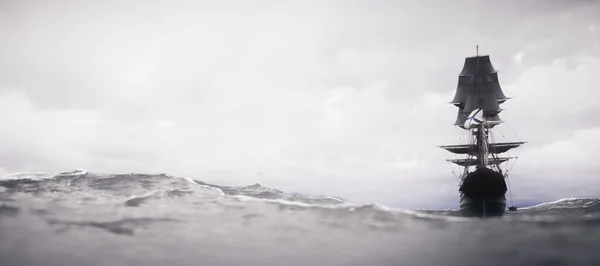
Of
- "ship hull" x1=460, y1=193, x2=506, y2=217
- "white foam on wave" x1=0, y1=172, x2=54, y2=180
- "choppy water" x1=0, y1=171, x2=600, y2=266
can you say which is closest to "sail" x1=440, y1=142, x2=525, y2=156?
"ship hull" x1=460, y1=193, x2=506, y2=217

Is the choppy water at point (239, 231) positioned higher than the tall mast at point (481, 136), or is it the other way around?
the tall mast at point (481, 136)

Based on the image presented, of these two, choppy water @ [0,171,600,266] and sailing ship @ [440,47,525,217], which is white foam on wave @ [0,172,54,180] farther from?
sailing ship @ [440,47,525,217]

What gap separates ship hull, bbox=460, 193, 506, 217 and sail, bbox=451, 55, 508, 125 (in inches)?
870

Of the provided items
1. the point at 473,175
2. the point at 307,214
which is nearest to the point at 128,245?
the point at 307,214

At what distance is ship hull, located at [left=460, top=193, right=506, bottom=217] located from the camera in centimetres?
3323

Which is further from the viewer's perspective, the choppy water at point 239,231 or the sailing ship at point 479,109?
the sailing ship at point 479,109

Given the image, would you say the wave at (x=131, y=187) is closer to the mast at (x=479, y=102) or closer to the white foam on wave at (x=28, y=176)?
the white foam on wave at (x=28, y=176)

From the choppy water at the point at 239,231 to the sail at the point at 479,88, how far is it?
3932cm

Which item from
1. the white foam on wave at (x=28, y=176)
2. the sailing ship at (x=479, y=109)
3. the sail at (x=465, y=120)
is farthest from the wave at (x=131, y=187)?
the sail at (x=465, y=120)

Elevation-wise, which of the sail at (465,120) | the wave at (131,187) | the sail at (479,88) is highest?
the sail at (479,88)

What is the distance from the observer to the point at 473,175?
1353 inches

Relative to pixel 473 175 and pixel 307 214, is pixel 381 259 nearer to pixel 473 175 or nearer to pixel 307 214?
pixel 307 214

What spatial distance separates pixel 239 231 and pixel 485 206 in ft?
81.7

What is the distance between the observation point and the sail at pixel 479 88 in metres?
53.7
